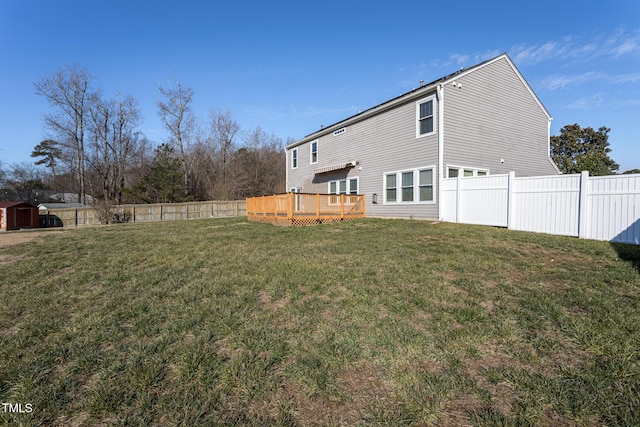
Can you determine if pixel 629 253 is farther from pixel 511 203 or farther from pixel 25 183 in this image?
pixel 25 183

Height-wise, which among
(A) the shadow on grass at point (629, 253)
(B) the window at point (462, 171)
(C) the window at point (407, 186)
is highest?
(B) the window at point (462, 171)

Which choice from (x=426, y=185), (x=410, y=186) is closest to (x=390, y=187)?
(x=410, y=186)

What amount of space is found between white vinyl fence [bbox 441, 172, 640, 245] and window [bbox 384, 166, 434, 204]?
1114 mm

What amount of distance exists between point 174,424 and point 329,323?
1.52 m

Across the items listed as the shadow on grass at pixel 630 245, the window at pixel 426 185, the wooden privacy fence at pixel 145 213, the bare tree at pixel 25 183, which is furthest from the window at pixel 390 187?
the bare tree at pixel 25 183

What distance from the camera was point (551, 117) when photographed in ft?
46.1

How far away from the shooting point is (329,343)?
247cm

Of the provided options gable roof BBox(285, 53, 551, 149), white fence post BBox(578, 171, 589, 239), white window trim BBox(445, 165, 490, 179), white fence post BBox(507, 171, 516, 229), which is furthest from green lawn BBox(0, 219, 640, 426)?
gable roof BBox(285, 53, 551, 149)

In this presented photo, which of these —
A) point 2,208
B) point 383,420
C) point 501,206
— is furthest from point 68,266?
point 2,208

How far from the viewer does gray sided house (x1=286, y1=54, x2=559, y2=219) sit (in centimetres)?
1073

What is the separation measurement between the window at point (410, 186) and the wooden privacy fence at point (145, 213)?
1448 cm

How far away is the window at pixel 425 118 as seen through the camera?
1083 cm

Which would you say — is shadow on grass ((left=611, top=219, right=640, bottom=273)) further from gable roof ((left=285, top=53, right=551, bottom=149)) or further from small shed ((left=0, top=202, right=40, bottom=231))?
small shed ((left=0, top=202, right=40, bottom=231))

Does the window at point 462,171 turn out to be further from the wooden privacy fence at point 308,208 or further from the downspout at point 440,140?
the wooden privacy fence at point 308,208
